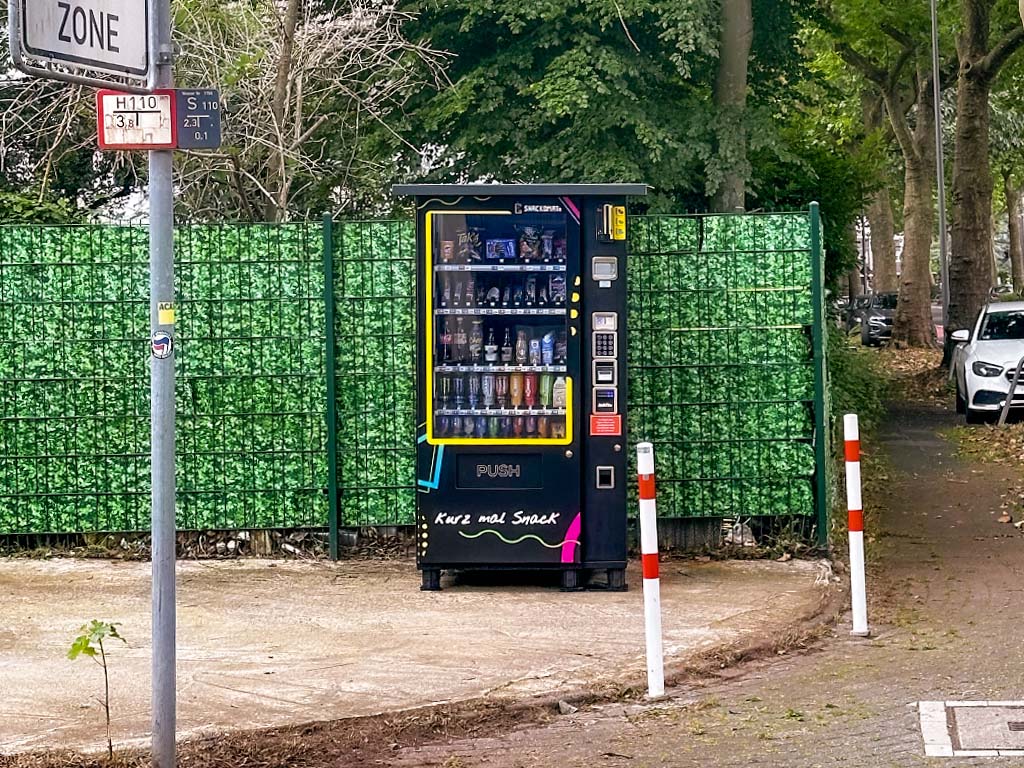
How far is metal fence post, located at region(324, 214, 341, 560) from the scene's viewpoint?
32.6 ft

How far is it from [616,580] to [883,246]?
3623cm

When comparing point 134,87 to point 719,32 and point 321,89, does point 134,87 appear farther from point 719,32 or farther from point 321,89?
point 719,32

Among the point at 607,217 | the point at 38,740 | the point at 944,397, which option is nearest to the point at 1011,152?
the point at 944,397

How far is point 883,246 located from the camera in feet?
143

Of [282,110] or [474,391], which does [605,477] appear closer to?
[474,391]

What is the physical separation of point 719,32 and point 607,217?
A: 24.7 feet

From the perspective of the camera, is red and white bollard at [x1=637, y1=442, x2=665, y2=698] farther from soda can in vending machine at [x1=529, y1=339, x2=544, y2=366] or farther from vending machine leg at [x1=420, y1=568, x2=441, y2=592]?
vending machine leg at [x1=420, y1=568, x2=441, y2=592]

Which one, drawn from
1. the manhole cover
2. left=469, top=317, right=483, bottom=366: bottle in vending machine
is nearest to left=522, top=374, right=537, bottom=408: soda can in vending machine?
left=469, top=317, right=483, bottom=366: bottle in vending machine

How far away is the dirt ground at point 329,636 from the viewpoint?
6.65 meters

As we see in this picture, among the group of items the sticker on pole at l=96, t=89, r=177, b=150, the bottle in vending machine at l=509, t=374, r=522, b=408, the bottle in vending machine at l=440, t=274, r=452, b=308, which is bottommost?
the bottle in vending machine at l=509, t=374, r=522, b=408

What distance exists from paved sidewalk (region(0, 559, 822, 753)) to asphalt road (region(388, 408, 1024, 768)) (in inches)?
18.2

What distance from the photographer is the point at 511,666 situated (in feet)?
24.1

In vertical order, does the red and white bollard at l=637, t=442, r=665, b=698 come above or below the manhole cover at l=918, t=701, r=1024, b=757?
above

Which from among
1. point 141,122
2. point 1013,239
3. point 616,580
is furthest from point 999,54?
point 1013,239
